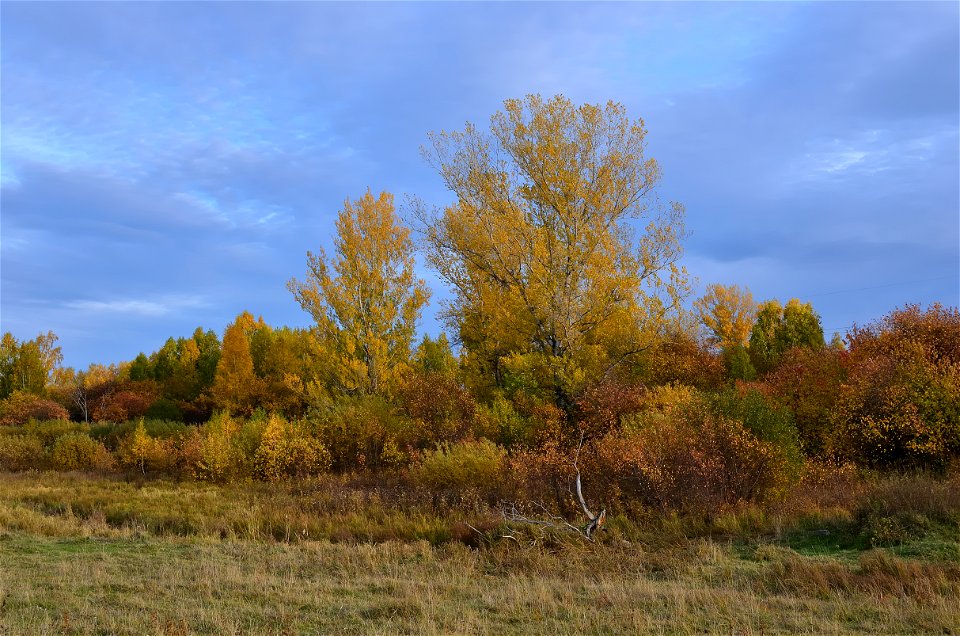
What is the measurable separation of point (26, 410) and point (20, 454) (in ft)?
58.5

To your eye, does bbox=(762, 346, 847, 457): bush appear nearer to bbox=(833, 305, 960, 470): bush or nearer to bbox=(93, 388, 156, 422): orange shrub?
bbox=(833, 305, 960, 470): bush

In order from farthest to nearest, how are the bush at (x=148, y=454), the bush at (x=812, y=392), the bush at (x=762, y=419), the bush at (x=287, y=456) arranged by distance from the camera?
the bush at (x=148, y=454) < the bush at (x=287, y=456) < the bush at (x=812, y=392) < the bush at (x=762, y=419)

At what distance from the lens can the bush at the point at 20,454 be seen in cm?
3019

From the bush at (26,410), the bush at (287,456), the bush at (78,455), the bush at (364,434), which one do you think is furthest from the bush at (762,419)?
the bush at (26,410)

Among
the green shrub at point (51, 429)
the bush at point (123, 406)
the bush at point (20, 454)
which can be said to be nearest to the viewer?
the bush at point (20, 454)

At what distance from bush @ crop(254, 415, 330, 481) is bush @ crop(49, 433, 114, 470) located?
1066 cm

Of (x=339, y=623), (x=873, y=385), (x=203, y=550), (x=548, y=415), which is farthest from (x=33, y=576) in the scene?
(x=873, y=385)

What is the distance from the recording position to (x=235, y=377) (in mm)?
40312

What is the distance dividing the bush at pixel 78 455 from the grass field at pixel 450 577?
15.8 metres

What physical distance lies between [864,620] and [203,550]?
1012 cm

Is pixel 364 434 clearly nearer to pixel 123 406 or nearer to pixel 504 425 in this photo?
pixel 504 425

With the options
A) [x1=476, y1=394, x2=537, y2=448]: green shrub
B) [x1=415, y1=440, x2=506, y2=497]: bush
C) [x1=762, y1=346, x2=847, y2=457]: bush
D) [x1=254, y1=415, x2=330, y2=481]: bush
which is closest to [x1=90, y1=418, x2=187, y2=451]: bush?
[x1=254, y1=415, x2=330, y2=481]: bush

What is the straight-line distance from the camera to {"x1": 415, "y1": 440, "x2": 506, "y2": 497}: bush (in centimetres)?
1677

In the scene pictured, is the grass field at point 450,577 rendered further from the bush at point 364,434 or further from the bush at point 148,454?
the bush at point 148,454
